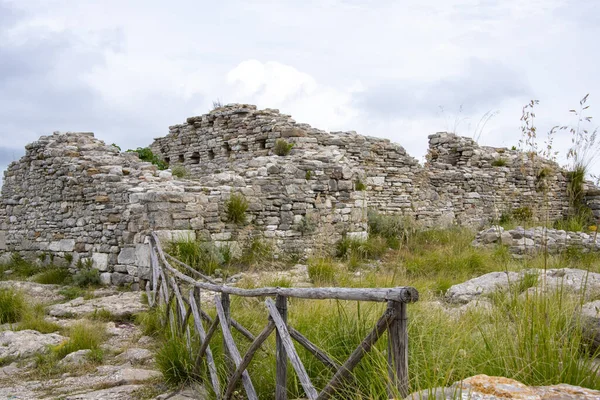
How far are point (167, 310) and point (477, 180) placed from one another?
Result: 505 inches

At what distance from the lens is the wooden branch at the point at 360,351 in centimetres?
223

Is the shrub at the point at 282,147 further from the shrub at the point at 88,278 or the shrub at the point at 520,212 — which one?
the shrub at the point at 520,212

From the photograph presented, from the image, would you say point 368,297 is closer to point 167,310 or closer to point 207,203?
point 167,310

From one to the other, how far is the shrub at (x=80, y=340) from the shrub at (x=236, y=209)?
12.4 ft

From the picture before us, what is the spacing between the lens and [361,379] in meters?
2.82

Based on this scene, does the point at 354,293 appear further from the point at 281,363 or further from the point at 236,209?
the point at 236,209

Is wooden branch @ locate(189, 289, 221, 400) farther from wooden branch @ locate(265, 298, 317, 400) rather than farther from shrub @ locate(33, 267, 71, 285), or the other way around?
shrub @ locate(33, 267, 71, 285)

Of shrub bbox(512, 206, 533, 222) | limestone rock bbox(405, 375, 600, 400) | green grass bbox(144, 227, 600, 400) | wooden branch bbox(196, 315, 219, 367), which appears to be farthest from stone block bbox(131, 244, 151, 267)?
shrub bbox(512, 206, 533, 222)

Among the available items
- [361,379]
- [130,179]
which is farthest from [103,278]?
[361,379]

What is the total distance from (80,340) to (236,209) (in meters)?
4.22

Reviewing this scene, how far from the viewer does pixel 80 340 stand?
5.62 metres

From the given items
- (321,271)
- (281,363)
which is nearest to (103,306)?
(321,271)

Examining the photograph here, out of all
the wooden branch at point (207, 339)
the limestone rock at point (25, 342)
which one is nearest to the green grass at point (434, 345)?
the wooden branch at point (207, 339)

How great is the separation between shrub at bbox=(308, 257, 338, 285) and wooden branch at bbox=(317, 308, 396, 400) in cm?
473
